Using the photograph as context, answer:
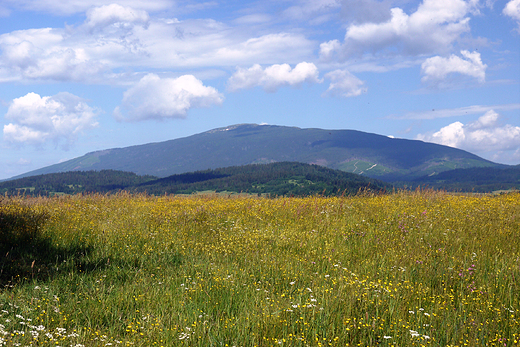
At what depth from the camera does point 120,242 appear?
8.98 metres

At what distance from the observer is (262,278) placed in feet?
20.5

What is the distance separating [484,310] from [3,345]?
5.99 metres

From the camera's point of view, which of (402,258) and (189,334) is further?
(402,258)

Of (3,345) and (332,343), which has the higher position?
(3,345)

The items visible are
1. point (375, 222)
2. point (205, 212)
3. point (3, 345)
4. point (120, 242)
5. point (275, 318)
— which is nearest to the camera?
point (3, 345)

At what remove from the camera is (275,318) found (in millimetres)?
4543

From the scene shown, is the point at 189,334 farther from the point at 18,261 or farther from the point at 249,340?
the point at 18,261

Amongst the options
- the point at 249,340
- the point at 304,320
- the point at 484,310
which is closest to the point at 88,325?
the point at 249,340

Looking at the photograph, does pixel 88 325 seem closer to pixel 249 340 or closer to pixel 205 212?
pixel 249 340

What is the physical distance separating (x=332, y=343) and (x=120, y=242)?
6401 millimetres

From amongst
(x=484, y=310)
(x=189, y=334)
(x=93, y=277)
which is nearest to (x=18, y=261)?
(x=93, y=277)

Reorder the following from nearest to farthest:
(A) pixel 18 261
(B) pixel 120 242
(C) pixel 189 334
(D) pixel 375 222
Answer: (C) pixel 189 334, (A) pixel 18 261, (B) pixel 120 242, (D) pixel 375 222

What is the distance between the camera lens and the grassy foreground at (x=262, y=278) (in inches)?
176

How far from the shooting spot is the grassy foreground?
4461 millimetres
